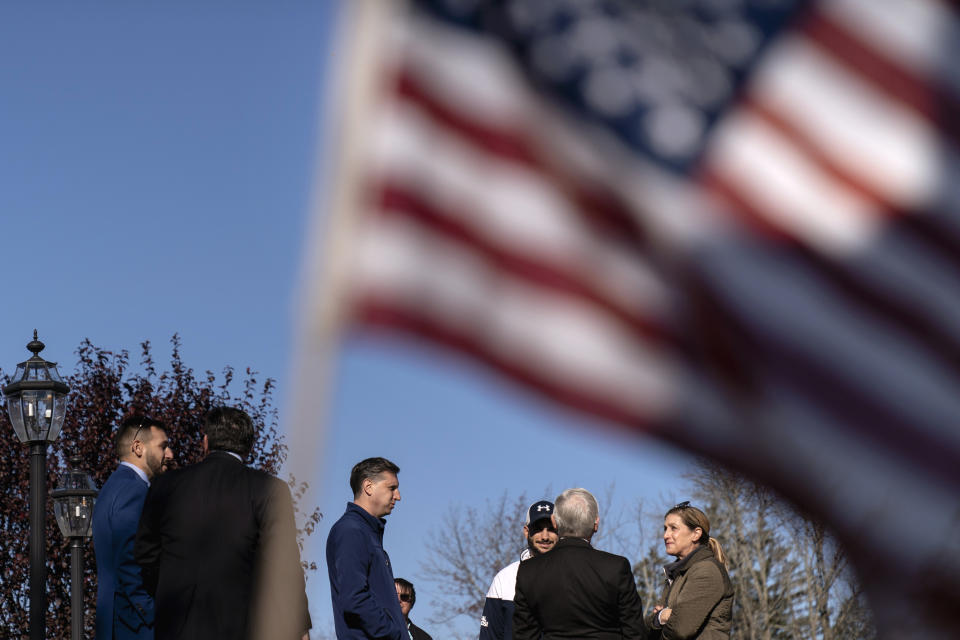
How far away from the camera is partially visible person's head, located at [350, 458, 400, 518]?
630cm

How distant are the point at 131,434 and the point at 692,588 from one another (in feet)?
9.13

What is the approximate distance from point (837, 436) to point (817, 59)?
73 centimetres

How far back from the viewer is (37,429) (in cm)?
1197

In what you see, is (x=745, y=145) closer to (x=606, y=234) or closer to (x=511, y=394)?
(x=606, y=234)

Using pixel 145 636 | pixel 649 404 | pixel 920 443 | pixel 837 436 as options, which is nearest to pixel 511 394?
pixel 649 404

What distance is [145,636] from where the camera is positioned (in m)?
5.78

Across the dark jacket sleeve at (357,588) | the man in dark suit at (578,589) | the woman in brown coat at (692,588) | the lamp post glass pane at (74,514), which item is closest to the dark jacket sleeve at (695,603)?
the woman in brown coat at (692,588)

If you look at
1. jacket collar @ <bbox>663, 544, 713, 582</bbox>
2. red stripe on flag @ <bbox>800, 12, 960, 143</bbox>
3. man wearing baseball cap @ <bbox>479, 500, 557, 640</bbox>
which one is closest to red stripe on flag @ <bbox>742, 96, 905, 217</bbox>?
red stripe on flag @ <bbox>800, 12, 960, 143</bbox>

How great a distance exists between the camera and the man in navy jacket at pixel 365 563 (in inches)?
237

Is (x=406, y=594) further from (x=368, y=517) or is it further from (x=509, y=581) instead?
(x=368, y=517)

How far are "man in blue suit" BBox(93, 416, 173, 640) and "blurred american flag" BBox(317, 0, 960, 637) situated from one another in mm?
3596

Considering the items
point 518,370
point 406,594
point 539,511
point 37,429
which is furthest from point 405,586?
point 518,370

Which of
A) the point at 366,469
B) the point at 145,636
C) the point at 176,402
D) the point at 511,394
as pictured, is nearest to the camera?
the point at 511,394

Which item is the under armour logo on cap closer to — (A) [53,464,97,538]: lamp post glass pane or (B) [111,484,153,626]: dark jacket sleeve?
(B) [111,484,153,626]: dark jacket sleeve
